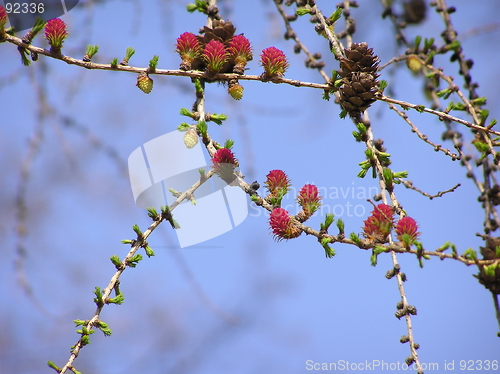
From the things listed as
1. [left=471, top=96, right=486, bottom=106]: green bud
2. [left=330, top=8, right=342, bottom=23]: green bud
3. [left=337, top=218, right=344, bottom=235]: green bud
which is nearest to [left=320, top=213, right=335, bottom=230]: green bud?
[left=337, top=218, right=344, bottom=235]: green bud

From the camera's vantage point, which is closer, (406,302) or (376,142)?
(406,302)

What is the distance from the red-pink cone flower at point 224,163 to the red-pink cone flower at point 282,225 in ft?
0.61

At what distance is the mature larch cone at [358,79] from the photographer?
125 cm

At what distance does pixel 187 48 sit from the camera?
141 cm

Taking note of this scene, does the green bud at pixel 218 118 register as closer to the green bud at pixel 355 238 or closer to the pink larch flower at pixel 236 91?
the pink larch flower at pixel 236 91

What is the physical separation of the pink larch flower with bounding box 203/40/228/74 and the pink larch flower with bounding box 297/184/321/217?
411 mm

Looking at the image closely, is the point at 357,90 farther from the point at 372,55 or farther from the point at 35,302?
the point at 35,302

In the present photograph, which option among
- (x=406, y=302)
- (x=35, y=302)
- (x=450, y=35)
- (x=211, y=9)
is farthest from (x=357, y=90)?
(x=35, y=302)

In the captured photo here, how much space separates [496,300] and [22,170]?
2.08 meters

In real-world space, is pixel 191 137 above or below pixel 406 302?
above

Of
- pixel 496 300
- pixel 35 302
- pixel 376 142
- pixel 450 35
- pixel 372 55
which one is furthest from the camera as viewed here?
pixel 35 302

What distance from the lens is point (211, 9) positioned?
5.64 ft

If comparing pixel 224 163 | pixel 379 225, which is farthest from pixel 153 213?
pixel 379 225

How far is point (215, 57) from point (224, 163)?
29 centimetres
